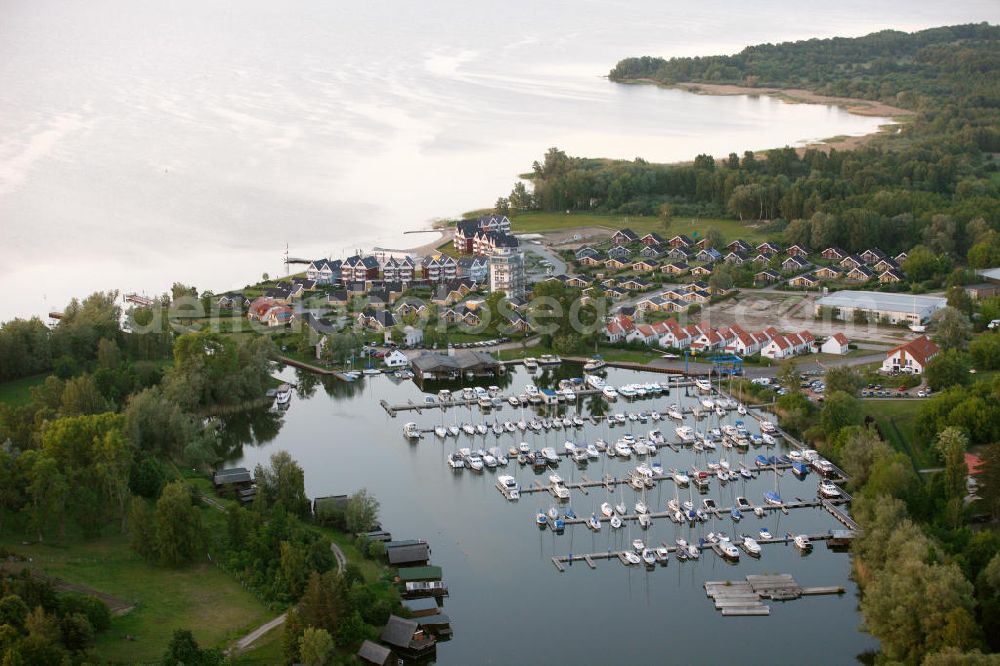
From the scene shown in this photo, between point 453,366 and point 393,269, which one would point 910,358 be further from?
point 393,269

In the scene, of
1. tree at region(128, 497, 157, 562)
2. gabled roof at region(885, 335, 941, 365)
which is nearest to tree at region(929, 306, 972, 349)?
gabled roof at region(885, 335, 941, 365)

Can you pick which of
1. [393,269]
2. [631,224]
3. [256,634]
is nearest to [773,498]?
[256,634]

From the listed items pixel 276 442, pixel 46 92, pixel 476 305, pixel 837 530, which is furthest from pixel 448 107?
pixel 837 530

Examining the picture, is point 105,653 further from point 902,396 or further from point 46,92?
point 46,92

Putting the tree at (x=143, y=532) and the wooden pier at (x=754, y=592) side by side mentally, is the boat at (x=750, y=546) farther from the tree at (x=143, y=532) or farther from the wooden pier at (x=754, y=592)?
the tree at (x=143, y=532)

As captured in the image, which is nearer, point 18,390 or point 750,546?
point 750,546

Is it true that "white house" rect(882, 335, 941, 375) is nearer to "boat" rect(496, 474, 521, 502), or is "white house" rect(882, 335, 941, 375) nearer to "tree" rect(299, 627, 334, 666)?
"boat" rect(496, 474, 521, 502)
